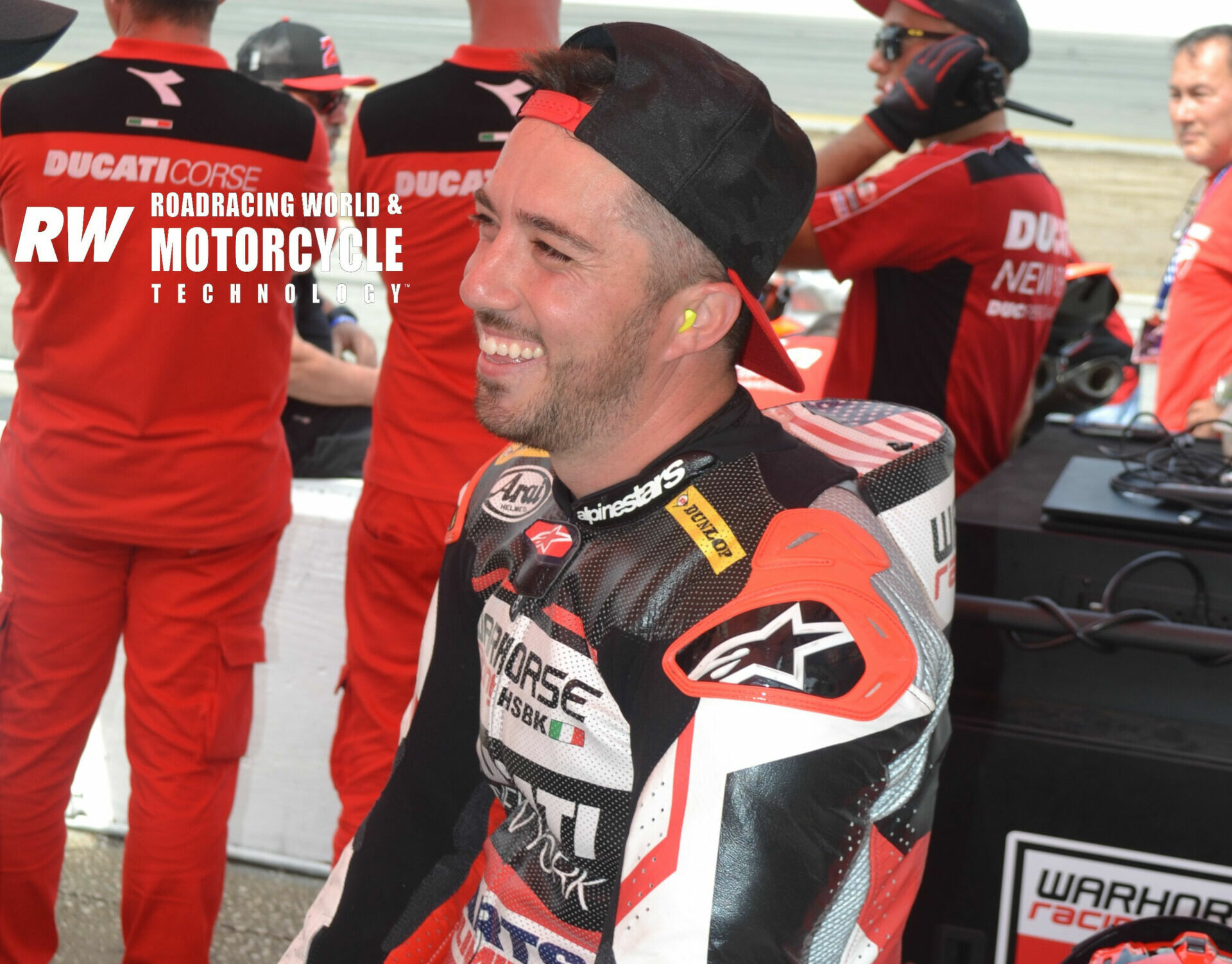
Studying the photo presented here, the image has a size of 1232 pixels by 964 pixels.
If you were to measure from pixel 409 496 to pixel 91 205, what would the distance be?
817 mm

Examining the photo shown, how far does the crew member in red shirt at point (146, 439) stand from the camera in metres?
2.30

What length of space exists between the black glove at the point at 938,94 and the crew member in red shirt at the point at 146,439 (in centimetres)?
117

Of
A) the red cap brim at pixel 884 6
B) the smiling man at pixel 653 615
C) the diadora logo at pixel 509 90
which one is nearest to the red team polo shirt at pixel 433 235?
the diadora logo at pixel 509 90

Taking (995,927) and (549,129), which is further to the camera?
(995,927)

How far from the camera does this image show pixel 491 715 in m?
1.38

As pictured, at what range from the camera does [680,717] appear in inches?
43.6

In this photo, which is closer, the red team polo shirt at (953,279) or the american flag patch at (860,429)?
the american flag patch at (860,429)

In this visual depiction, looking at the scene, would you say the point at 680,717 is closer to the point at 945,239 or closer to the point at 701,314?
the point at 701,314

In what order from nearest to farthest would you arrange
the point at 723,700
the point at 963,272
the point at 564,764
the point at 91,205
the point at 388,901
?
the point at 723,700 → the point at 564,764 → the point at 388,901 → the point at 91,205 → the point at 963,272

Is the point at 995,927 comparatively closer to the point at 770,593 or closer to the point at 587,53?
the point at 770,593

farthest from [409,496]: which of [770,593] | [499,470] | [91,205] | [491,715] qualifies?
[770,593]

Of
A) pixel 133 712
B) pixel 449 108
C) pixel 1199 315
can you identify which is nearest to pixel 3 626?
pixel 133 712

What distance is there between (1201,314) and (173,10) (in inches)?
95.2

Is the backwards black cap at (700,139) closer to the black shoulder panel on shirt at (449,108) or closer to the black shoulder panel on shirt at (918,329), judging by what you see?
the black shoulder panel on shirt at (449,108)
